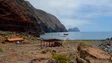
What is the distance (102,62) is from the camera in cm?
1717

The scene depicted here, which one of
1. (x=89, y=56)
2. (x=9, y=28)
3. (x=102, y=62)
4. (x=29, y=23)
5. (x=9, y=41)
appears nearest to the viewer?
(x=102, y=62)

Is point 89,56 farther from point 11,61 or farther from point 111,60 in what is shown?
point 11,61

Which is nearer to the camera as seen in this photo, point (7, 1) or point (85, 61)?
point (85, 61)

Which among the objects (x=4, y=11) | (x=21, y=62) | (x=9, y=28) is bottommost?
(x=21, y=62)

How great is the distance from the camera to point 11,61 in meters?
21.8

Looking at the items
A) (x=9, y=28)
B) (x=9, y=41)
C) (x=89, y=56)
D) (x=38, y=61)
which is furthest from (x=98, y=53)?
(x=9, y=28)

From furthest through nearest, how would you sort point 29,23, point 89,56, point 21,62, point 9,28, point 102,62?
point 29,23, point 9,28, point 21,62, point 89,56, point 102,62

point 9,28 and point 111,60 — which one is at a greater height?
point 9,28

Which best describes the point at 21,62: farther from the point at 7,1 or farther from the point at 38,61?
the point at 7,1

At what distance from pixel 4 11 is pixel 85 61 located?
363ft

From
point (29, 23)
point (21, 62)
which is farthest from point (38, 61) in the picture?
point (29, 23)

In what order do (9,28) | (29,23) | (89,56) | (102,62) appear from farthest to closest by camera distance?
1. (29,23)
2. (9,28)
3. (89,56)
4. (102,62)

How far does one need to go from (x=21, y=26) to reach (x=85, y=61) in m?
112

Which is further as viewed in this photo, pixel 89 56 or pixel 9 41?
pixel 9 41
